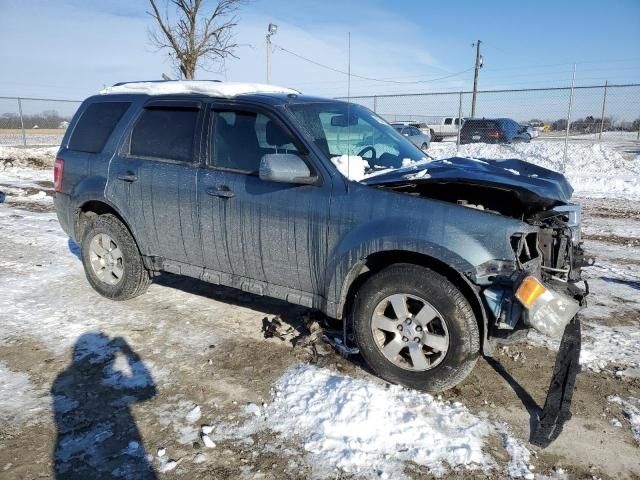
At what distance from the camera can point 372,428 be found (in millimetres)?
2795

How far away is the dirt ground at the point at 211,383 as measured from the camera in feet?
8.37


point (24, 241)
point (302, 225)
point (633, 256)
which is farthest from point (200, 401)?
point (633, 256)

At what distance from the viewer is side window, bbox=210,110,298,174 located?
3.62 m

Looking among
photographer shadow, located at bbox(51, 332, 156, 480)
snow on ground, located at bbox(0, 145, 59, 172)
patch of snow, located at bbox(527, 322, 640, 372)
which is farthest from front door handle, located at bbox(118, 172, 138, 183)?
snow on ground, located at bbox(0, 145, 59, 172)

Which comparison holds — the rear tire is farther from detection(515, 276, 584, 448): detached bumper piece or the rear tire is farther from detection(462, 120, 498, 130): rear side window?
detection(462, 120, 498, 130): rear side window

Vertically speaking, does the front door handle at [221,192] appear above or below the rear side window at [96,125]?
below

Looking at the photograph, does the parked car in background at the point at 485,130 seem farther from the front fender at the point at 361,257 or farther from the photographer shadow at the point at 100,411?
the photographer shadow at the point at 100,411

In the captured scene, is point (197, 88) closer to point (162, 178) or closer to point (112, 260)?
point (162, 178)

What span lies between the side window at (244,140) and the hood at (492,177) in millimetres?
798

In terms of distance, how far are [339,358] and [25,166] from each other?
15943mm

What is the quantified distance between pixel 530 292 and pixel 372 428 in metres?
1.20

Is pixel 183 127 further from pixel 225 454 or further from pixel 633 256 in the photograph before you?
pixel 633 256

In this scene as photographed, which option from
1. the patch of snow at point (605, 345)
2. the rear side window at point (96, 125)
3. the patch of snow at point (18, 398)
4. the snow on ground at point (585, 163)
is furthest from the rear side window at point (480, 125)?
the patch of snow at point (18, 398)

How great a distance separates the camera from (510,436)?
9.05 ft
